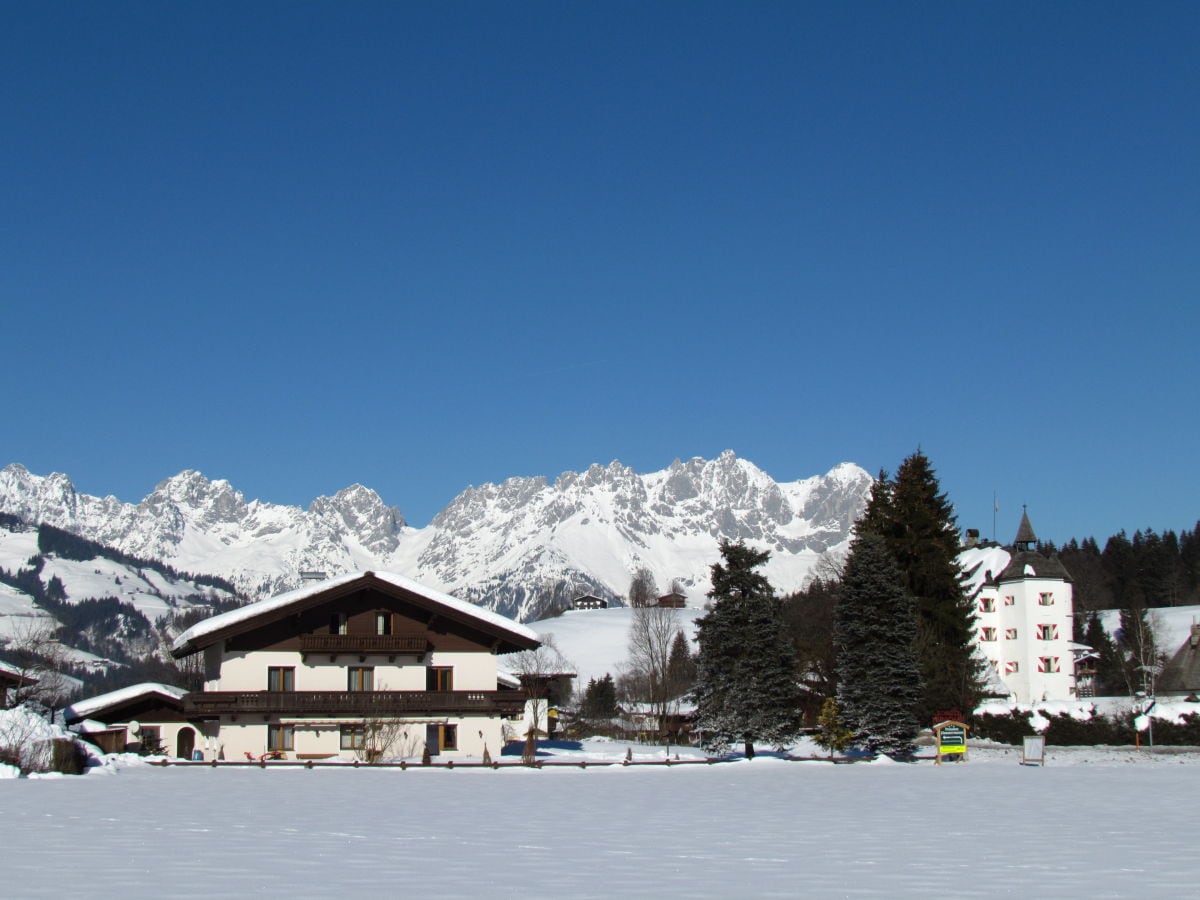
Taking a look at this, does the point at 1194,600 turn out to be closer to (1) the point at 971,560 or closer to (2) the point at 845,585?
(1) the point at 971,560

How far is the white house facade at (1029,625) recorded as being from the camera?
85625mm

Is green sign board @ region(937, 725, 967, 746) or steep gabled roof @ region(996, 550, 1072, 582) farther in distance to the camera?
steep gabled roof @ region(996, 550, 1072, 582)

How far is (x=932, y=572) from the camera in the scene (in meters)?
59.0

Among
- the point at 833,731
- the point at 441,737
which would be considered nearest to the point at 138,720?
the point at 441,737

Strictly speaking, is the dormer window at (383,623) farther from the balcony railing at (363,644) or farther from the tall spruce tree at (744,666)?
the tall spruce tree at (744,666)

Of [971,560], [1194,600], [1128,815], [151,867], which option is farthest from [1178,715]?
[1194,600]

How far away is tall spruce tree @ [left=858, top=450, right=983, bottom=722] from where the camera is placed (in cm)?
5859

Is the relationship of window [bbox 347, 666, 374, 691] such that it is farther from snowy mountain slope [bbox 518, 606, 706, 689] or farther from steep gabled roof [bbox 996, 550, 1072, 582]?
snowy mountain slope [bbox 518, 606, 706, 689]

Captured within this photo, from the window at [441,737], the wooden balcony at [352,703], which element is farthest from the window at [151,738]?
the window at [441,737]

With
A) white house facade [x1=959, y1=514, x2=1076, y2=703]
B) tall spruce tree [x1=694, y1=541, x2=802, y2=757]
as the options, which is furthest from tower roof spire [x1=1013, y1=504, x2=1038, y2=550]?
tall spruce tree [x1=694, y1=541, x2=802, y2=757]

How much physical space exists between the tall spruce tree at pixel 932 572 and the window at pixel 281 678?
25875 millimetres

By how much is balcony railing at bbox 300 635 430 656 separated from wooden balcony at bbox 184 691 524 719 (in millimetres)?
1777

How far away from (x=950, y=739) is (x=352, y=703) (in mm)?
23810

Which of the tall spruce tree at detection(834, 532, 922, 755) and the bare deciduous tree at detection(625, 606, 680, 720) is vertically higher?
the tall spruce tree at detection(834, 532, 922, 755)
